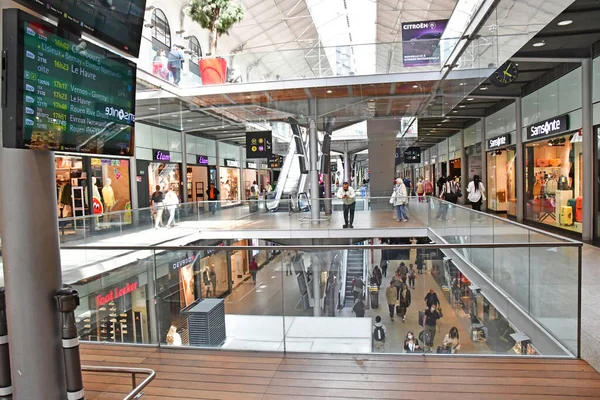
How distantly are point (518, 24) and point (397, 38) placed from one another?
22134mm

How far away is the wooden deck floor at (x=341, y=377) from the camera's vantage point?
10.1 feet

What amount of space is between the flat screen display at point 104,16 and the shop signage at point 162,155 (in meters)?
18.5

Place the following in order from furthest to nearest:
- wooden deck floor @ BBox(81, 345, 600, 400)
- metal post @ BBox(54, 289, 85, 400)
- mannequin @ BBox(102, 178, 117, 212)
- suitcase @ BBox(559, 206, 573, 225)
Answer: mannequin @ BBox(102, 178, 117, 212) < suitcase @ BBox(559, 206, 573, 225) < wooden deck floor @ BBox(81, 345, 600, 400) < metal post @ BBox(54, 289, 85, 400)

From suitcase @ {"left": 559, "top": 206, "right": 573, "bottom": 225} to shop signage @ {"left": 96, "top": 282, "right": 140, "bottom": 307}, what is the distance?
11636mm

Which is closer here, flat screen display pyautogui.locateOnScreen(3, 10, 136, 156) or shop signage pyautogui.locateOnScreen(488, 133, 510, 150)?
flat screen display pyautogui.locateOnScreen(3, 10, 136, 156)

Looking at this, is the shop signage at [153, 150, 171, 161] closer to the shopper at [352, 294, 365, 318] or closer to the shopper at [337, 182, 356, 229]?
the shopper at [337, 182, 356, 229]

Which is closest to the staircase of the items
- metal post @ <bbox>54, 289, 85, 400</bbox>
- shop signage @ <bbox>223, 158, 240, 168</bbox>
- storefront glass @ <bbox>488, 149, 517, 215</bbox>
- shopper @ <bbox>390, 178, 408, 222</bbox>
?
metal post @ <bbox>54, 289, 85, 400</bbox>

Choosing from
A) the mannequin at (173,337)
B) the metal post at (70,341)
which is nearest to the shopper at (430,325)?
the mannequin at (173,337)

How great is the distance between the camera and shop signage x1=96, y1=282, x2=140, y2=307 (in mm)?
4648

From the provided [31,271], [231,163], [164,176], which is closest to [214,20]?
[164,176]

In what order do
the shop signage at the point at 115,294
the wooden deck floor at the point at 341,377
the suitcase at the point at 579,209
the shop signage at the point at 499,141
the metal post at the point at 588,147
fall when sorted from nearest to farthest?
1. the wooden deck floor at the point at 341,377
2. the shop signage at the point at 115,294
3. the metal post at the point at 588,147
4. the suitcase at the point at 579,209
5. the shop signage at the point at 499,141

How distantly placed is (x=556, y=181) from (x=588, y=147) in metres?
2.80

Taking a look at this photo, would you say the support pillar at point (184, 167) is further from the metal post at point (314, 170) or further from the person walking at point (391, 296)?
the person walking at point (391, 296)

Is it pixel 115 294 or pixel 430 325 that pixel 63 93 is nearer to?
pixel 430 325
